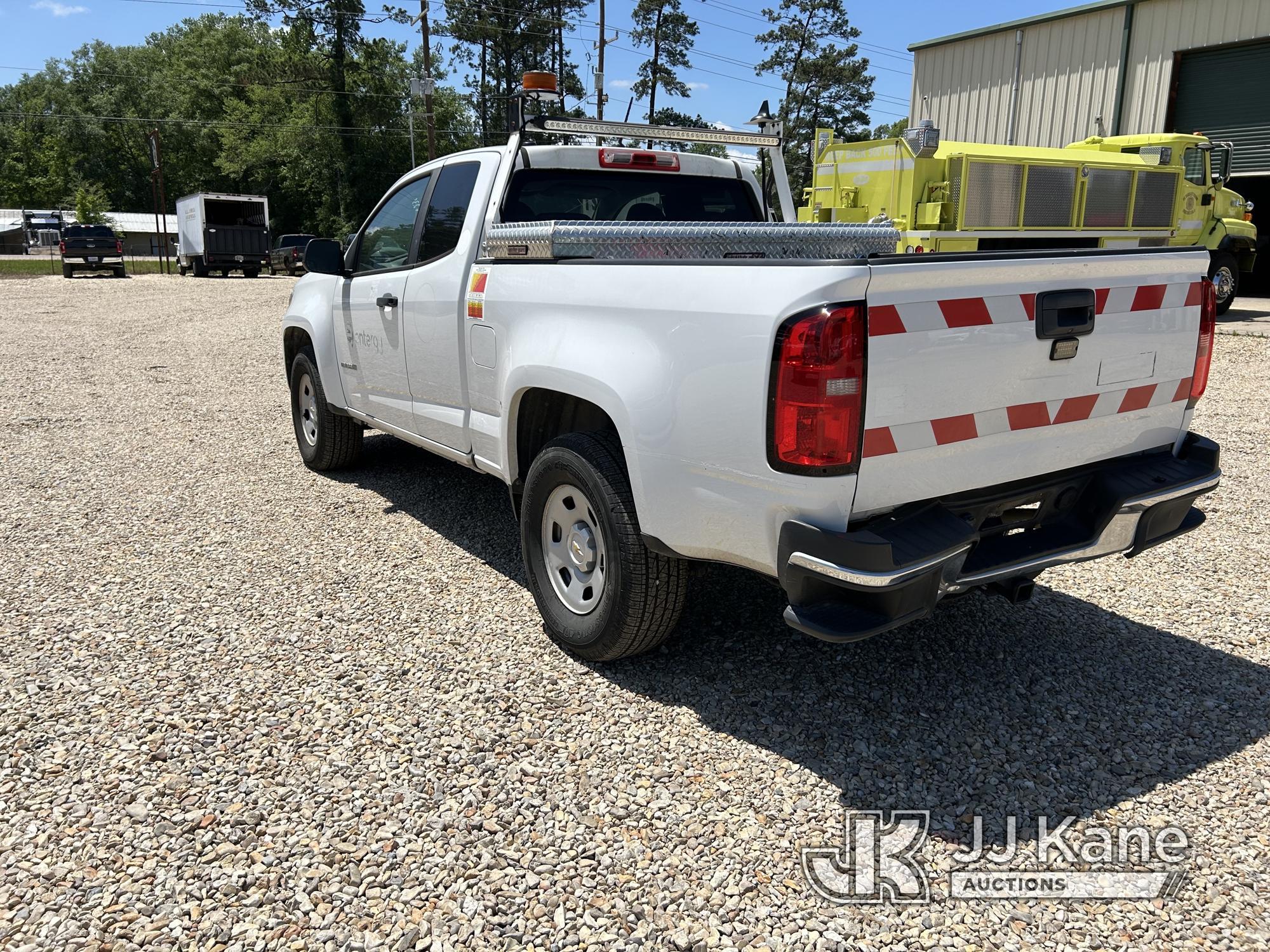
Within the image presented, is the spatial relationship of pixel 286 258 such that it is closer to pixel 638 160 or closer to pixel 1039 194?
pixel 1039 194

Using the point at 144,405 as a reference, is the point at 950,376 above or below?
above

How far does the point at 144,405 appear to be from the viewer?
938 centimetres

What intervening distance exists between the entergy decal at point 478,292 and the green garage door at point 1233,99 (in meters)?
21.2

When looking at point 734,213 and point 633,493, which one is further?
point 734,213

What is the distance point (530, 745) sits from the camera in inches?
124

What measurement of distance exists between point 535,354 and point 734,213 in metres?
2.00

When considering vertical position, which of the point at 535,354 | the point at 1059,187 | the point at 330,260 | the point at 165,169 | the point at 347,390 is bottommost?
the point at 347,390

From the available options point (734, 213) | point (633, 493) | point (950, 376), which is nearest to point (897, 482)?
point (950, 376)

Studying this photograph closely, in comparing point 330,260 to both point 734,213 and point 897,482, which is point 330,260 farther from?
point 897,482

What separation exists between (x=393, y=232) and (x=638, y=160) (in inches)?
58.9

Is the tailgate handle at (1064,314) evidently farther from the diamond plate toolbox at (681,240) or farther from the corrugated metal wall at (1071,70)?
the corrugated metal wall at (1071,70)

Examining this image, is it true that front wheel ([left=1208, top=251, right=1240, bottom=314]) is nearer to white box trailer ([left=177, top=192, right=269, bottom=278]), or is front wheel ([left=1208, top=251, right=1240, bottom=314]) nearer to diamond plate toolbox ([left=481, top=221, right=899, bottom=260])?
diamond plate toolbox ([left=481, top=221, right=899, bottom=260])

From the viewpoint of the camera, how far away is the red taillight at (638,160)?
476 cm

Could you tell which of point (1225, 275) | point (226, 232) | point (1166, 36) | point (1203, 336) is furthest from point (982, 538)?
point (226, 232)
